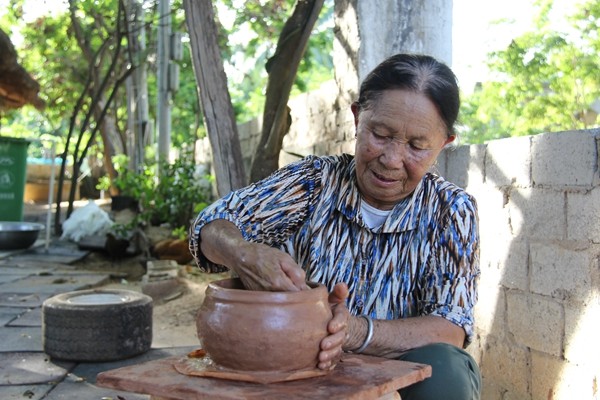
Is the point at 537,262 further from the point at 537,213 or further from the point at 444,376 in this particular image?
the point at 444,376

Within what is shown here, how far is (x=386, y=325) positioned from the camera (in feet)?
7.13

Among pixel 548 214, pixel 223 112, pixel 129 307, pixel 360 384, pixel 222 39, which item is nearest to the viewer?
pixel 360 384

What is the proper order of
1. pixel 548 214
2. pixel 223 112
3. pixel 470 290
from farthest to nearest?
pixel 223 112, pixel 548 214, pixel 470 290

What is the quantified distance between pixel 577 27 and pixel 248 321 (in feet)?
27.2

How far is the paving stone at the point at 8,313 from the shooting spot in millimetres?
5380

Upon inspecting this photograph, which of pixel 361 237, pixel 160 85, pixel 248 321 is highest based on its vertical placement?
pixel 160 85

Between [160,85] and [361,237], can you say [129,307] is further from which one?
[160,85]

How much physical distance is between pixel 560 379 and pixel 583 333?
295mm

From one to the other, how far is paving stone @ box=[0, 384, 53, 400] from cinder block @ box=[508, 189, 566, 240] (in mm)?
2719

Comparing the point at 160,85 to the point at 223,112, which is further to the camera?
the point at 160,85

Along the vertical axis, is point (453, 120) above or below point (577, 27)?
below

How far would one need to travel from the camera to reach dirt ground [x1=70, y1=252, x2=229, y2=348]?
214 inches

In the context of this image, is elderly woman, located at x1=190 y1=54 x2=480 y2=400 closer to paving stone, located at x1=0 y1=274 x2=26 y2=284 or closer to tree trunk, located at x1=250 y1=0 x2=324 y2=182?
tree trunk, located at x1=250 y1=0 x2=324 y2=182

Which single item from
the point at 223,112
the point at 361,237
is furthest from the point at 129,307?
the point at 361,237
